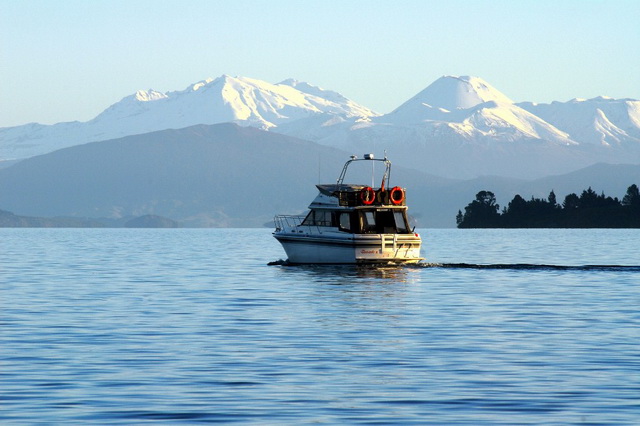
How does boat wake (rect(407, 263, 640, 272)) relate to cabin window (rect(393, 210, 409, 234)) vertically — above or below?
below

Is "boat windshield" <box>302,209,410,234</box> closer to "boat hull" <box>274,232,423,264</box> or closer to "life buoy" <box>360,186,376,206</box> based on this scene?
"life buoy" <box>360,186,376,206</box>

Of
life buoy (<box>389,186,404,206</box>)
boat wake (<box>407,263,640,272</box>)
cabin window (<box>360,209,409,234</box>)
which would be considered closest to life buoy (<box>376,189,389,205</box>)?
life buoy (<box>389,186,404,206</box>)

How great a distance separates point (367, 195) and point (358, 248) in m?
5.47

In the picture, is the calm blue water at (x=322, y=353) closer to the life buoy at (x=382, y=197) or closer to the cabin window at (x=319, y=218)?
the cabin window at (x=319, y=218)

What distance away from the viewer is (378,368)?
32.1 metres

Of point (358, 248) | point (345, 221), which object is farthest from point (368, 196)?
point (358, 248)

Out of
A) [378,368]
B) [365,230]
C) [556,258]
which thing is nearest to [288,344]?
[378,368]

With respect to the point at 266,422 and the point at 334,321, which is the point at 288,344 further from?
the point at 266,422

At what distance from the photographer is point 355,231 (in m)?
80.1

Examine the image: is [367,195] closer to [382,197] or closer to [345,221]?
[382,197]

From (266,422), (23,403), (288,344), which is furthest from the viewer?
(288,344)

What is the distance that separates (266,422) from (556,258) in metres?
85.9

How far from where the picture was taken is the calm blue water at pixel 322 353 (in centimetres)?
2623

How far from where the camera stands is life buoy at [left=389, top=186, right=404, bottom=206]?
8181cm
